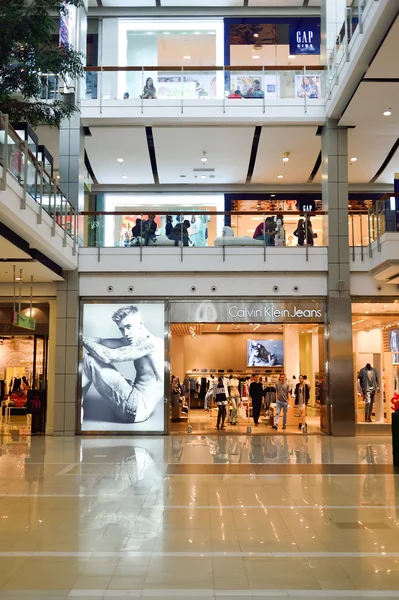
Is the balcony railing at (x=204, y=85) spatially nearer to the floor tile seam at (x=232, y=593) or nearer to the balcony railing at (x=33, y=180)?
the balcony railing at (x=33, y=180)

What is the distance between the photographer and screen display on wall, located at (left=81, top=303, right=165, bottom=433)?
47.9 ft

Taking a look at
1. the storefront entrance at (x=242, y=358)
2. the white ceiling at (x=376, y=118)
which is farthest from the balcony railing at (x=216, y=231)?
the white ceiling at (x=376, y=118)

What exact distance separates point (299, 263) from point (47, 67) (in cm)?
715

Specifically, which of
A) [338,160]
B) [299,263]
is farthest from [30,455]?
[338,160]

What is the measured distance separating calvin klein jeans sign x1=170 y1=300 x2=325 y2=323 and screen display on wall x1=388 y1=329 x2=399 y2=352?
1914mm

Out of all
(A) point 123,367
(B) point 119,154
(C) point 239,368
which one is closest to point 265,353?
(C) point 239,368

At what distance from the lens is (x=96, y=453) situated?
1143 cm

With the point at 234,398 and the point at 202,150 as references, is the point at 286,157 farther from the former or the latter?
the point at 234,398

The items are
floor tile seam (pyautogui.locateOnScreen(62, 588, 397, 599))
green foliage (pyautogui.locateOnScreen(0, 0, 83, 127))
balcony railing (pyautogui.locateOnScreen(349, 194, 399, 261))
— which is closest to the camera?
floor tile seam (pyautogui.locateOnScreen(62, 588, 397, 599))

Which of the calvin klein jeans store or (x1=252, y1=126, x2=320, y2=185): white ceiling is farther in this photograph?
(x1=252, y1=126, x2=320, y2=185): white ceiling

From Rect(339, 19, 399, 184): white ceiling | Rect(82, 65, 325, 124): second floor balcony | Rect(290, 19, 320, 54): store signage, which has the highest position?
Rect(290, 19, 320, 54): store signage

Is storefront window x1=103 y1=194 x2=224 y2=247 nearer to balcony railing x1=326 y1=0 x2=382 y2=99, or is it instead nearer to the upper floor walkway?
the upper floor walkway

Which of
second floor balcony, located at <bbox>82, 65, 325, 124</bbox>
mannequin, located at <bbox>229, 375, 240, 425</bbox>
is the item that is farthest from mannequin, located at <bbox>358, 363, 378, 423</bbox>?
second floor balcony, located at <bbox>82, 65, 325, 124</bbox>

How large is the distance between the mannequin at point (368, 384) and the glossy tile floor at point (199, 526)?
3978 millimetres
